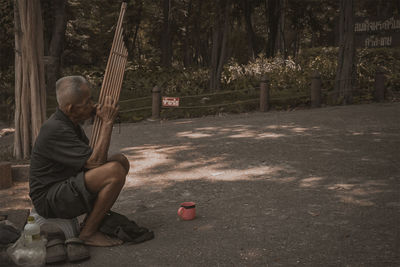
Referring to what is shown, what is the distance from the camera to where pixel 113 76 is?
4250mm

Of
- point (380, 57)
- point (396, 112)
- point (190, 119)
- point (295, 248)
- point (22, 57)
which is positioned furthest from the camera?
point (380, 57)

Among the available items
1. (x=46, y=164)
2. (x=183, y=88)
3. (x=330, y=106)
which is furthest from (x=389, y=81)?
(x=46, y=164)

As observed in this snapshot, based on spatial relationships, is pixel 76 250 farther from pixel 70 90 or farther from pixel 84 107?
pixel 70 90

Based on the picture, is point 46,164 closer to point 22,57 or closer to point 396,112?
point 22,57

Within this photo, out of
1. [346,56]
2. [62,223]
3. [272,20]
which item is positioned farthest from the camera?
[272,20]

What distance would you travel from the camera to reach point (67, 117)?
4.00 meters

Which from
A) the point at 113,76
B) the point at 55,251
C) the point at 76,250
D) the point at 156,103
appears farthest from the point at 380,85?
the point at 55,251

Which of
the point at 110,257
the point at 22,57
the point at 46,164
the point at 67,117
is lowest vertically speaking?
the point at 110,257

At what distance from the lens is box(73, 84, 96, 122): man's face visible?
3.95 metres

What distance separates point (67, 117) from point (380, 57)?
15142 millimetres

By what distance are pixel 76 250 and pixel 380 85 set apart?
11.6 metres

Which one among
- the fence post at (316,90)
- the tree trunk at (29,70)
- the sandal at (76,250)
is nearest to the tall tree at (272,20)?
the fence post at (316,90)

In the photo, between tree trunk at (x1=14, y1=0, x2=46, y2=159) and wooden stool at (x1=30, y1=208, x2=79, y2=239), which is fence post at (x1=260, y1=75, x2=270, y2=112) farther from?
wooden stool at (x1=30, y1=208, x2=79, y2=239)

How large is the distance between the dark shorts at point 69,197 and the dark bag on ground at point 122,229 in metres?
0.34
